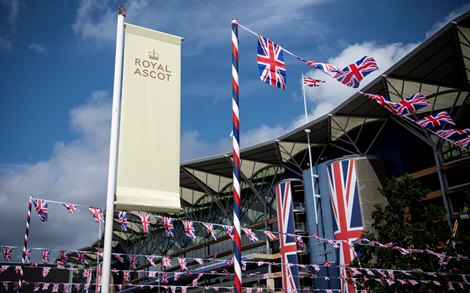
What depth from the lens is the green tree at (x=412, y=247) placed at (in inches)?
1005

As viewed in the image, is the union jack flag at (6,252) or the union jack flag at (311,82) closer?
the union jack flag at (6,252)

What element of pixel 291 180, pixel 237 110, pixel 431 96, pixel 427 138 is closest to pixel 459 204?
pixel 427 138

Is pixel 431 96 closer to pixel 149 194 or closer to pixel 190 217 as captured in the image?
pixel 149 194

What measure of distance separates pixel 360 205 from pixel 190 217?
129 ft

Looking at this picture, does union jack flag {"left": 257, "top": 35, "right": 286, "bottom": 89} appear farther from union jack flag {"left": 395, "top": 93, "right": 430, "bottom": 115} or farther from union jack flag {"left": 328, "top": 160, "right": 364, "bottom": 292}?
union jack flag {"left": 328, "top": 160, "right": 364, "bottom": 292}

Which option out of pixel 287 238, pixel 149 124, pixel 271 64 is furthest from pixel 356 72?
pixel 287 238

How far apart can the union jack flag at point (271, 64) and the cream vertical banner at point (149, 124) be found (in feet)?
13.7

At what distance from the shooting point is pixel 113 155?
28.9 feet

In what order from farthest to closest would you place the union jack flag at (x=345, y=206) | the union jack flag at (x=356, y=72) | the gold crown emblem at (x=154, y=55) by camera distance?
1. the union jack flag at (x=345, y=206)
2. the union jack flag at (x=356, y=72)
3. the gold crown emblem at (x=154, y=55)

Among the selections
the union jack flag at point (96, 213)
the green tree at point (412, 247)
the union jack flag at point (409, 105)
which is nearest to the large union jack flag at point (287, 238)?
the green tree at point (412, 247)

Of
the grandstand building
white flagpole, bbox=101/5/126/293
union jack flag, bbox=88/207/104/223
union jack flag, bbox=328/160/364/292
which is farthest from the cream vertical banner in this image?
union jack flag, bbox=328/160/364/292

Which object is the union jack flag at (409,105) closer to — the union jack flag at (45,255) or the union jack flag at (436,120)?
the union jack flag at (436,120)

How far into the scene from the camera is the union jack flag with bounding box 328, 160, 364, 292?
43750 mm

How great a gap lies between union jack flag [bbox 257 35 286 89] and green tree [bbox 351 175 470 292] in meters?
15.9
